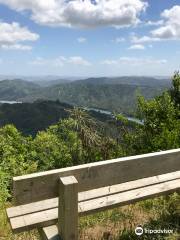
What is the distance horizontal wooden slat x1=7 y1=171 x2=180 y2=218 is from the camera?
110 inches

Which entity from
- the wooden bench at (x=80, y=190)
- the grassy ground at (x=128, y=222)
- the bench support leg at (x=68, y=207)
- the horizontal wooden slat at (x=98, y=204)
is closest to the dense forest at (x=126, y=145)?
the grassy ground at (x=128, y=222)

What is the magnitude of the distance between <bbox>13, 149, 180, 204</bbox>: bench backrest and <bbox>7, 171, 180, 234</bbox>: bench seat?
0.08 metres

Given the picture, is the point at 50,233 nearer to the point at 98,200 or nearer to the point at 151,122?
the point at 98,200

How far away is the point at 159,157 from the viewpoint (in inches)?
132

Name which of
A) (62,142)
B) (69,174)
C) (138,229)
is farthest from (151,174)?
(62,142)

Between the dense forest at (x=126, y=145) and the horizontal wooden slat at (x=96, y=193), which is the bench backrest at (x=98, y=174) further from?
the dense forest at (x=126, y=145)

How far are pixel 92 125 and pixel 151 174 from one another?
506 inches

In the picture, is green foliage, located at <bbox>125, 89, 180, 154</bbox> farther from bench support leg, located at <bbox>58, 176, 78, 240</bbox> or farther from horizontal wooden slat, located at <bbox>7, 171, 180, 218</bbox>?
bench support leg, located at <bbox>58, 176, 78, 240</bbox>

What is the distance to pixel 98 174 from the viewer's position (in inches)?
117

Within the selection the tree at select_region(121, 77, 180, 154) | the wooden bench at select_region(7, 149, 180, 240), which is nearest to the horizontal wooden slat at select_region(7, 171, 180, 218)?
the wooden bench at select_region(7, 149, 180, 240)

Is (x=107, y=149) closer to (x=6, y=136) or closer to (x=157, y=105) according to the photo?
(x=157, y=105)

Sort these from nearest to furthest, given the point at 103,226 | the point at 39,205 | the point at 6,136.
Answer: the point at 39,205 < the point at 103,226 < the point at 6,136

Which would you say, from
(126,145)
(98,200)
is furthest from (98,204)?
(126,145)

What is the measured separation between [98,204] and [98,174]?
0.97 ft
